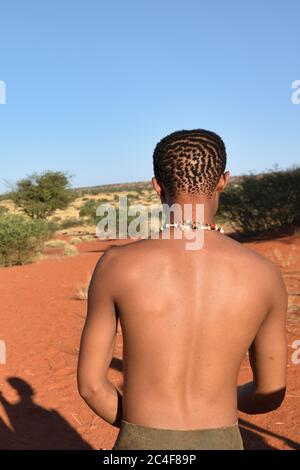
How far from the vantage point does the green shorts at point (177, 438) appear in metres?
1.54

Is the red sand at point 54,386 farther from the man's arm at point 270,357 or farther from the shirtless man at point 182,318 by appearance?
the shirtless man at point 182,318

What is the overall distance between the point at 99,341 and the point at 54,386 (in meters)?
3.89

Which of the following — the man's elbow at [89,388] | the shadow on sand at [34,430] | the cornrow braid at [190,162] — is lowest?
the shadow on sand at [34,430]

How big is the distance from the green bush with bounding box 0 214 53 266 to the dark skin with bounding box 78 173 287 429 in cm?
1527

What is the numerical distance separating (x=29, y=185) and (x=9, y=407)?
26543 millimetres

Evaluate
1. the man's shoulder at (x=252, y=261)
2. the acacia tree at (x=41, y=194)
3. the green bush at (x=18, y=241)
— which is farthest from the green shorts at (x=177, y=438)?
the acacia tree at (x=41, y=194)

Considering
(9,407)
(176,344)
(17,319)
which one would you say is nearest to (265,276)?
(176,344)

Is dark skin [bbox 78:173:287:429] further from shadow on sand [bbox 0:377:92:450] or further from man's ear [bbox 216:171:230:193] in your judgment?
shadow on sand [bbox 0:377:92:450]

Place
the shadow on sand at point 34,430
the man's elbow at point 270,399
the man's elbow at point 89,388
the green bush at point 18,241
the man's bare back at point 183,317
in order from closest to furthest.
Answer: the man's bare back at point 183,317, the man's elbow at point 89,388, the man's elbow at point 270,399, the shadow on sand at point 34,430, the green bush at point 18,241

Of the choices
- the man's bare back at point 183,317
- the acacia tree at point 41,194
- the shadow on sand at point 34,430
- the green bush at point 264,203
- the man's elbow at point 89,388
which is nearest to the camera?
the man's bare back at point 183,317

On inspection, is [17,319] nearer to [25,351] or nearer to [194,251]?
[25,351]

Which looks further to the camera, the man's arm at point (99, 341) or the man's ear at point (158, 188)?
the man's ear at point (158, 188)

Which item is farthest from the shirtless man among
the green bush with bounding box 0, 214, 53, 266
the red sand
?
the green bush with bounding box 0, 214, 53, 266

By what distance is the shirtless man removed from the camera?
1529 millimetres
